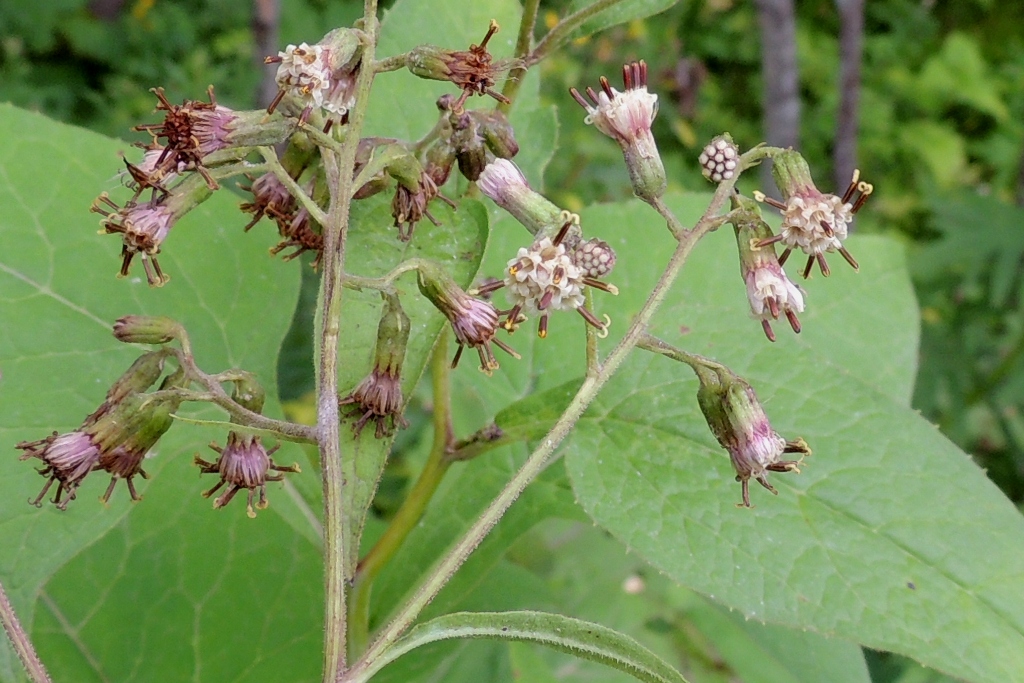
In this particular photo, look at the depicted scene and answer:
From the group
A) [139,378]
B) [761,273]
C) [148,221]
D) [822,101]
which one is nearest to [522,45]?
[761,273]

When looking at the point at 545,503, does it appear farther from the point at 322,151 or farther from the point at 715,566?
the point at 322,151

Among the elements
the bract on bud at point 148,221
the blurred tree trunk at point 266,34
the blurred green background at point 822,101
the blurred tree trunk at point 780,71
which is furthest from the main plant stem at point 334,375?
the blurred tree trunk at point 780,71

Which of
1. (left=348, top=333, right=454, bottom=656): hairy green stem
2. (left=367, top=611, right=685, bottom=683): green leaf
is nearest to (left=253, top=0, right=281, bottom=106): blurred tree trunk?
(left=348, top=333, right=454, bottom=656): hairy green stem

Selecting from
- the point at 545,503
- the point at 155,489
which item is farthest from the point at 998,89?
the point at 155,489

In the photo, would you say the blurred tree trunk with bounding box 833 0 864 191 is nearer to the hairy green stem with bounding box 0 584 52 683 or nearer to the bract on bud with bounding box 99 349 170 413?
the bract on bud with bounding box 99 349 170 413

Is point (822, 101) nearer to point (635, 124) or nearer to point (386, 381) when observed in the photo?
point (635, 124)

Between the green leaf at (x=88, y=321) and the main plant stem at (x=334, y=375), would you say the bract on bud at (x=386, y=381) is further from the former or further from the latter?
the green leaf at (x=88, y=321)
